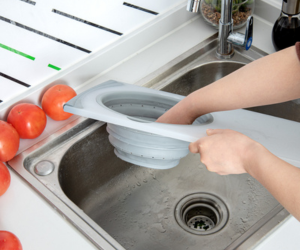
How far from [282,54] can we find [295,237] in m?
0.34

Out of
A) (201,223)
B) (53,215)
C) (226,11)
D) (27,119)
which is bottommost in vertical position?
(201,223)

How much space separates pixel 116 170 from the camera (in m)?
1.18

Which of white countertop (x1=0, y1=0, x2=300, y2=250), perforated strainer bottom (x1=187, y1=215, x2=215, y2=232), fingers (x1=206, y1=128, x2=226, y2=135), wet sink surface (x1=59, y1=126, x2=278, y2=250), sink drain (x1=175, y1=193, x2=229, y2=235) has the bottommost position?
perforated strainer bottom (x1=187, y1=215, x2=215, y2=232)

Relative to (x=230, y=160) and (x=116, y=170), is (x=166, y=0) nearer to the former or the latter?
(x=116, y=170)

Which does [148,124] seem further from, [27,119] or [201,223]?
[201,223]

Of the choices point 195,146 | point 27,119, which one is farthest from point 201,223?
point 27,119

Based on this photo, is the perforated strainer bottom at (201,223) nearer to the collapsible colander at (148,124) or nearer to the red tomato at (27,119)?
the collapsible colander at (148,124)

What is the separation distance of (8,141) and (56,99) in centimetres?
15

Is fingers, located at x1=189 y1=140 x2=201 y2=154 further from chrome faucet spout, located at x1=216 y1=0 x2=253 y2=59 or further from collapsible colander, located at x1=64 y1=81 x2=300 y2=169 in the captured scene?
chrome faucet spout, located at x1=216 y1=0 x2=253 y2=59

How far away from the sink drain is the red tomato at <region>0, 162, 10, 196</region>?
43 centimetres

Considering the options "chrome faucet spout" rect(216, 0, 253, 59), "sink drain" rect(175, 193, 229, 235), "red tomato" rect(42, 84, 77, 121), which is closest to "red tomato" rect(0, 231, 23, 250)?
"red tomato" rect(42, 84, 77, 121)

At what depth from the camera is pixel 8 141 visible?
94 cm

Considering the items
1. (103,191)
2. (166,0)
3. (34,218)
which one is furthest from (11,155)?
(166,0)

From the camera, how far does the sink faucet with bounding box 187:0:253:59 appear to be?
1.10m
